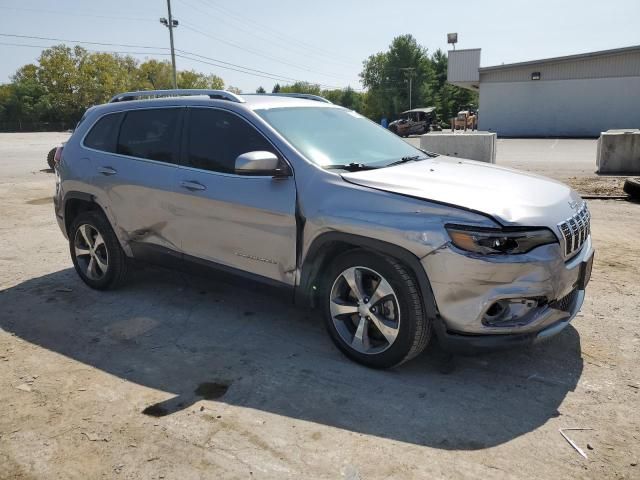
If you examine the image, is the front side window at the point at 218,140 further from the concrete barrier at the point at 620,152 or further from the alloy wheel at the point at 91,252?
the concrete barrier at the point at 620,152

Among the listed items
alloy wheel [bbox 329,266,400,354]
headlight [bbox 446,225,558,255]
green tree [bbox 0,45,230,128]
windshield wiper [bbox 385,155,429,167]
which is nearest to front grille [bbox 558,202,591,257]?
headlight [bbox 446,225,558,255]

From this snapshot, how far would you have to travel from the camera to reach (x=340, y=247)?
345cm

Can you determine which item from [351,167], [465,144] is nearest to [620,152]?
[465,144]

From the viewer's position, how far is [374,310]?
332 centimetres

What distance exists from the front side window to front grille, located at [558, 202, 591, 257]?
1991 millimetres

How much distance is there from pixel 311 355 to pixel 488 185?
164 cm

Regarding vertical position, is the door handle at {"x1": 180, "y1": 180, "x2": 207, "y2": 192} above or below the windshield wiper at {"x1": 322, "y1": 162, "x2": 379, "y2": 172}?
below

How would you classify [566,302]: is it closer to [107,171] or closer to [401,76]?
[107,171]

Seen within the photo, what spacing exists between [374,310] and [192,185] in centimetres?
174

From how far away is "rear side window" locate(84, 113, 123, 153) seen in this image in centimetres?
483

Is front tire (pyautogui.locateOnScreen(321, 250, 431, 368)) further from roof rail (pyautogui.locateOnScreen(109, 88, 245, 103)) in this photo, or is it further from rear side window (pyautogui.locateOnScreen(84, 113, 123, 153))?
rear side window (pyautogui.locateOnScreen(84, 113, 123, 153))

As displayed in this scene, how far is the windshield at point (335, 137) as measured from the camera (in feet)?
12.4

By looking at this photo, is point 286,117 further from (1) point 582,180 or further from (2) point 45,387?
(1) point 582,180

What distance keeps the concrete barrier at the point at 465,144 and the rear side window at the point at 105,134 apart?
28.1 feet
